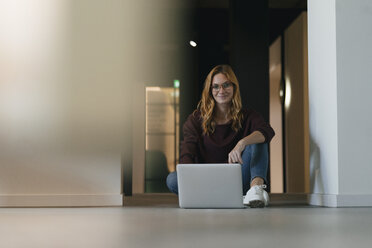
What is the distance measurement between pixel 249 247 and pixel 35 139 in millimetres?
2083

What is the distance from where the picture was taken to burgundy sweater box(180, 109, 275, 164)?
311 cm

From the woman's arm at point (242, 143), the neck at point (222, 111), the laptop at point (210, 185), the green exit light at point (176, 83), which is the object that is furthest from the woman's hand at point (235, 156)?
the green exit light at point (176, 83)

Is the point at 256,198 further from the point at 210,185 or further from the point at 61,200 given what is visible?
the point at 61,200

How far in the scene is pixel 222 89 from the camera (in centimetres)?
316

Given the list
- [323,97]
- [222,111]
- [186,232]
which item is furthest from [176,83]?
[186,232]

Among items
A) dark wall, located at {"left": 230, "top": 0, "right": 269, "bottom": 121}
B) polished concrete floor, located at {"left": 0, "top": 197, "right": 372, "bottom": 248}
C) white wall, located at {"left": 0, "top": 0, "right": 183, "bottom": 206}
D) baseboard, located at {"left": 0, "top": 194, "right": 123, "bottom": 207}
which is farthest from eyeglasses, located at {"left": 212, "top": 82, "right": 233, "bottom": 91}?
dark wall, located at {"left": 230, "top": 0, "right": 269, "bottom": 121}

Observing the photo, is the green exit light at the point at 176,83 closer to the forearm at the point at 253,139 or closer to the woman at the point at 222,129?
the woman at the point at 222,129

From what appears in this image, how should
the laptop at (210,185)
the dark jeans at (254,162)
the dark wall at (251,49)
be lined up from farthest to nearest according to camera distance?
the dark wall at (251,49) → the dark jeans at (254,162) → the laptop at (210,185)

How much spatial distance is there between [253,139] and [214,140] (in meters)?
0.25

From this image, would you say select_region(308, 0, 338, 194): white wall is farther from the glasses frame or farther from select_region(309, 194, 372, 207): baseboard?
the glasses frame

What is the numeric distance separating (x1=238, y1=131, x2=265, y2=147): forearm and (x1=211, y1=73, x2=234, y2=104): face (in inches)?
10.8

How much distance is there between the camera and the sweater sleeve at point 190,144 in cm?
309

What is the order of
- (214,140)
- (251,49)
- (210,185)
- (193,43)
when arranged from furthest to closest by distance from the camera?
1. (193,43)
2. (251,49)
3. (214,140)
4. (210,185)

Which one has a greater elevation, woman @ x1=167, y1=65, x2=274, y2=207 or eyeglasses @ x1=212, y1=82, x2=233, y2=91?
eyeglasses @ x1=212, y1=82, x2=233, y2=91
